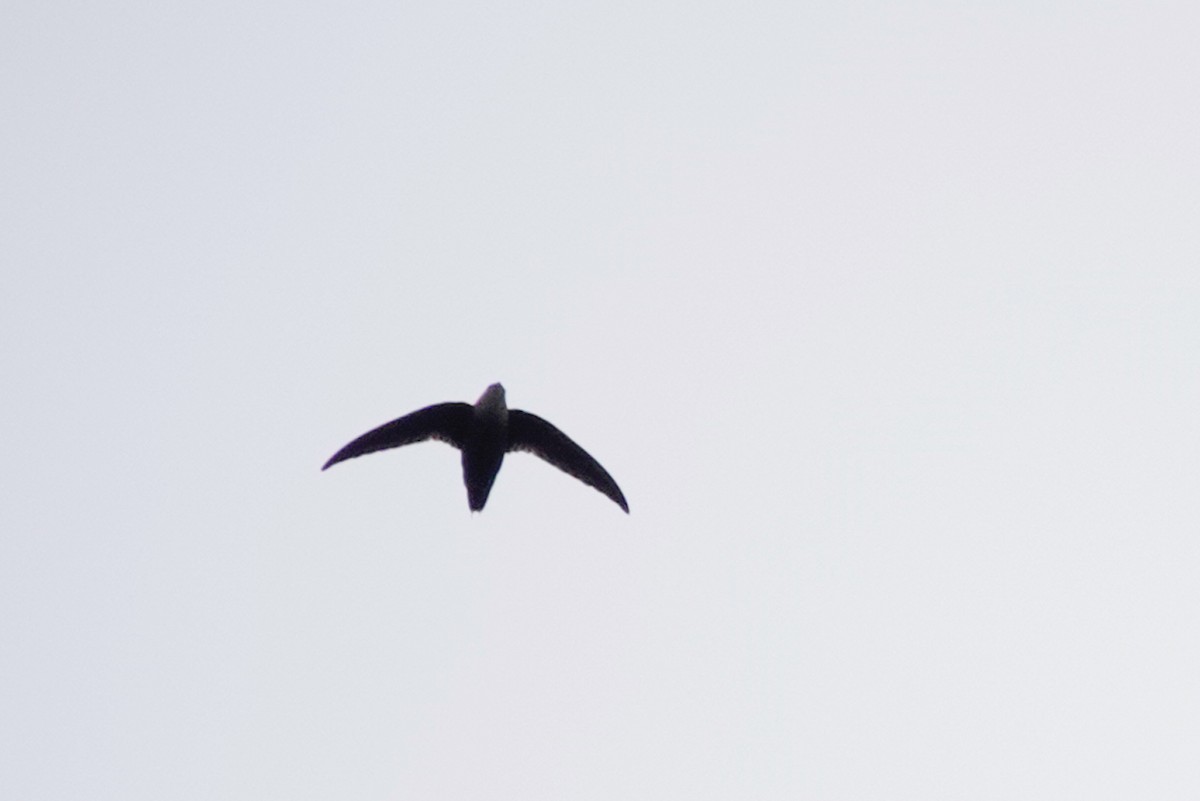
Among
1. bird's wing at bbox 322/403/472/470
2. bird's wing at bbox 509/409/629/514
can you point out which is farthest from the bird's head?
bird's wing at bbox 509/409/629/514

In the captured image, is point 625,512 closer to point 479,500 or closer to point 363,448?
point 479,500

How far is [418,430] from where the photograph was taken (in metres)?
16.6

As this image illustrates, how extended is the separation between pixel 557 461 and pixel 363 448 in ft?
7.98

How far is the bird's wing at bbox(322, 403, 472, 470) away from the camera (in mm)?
16266

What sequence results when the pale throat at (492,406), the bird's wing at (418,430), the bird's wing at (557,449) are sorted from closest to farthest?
the pale throat at (492,406), the bird's wing at (418,430), the bird's wing at (557,449)

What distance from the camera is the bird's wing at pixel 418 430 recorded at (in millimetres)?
16266


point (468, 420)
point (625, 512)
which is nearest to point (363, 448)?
point (468, 420)

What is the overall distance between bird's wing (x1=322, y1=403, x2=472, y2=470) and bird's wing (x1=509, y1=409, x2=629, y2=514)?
0.64m

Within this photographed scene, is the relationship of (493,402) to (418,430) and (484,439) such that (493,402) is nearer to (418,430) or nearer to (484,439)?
(484,439)

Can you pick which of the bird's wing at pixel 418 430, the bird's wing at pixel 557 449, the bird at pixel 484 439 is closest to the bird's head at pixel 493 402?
the bird at pixel 484 439

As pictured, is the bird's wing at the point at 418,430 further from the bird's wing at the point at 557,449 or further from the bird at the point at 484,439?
the bird's wing at the point at 557,449

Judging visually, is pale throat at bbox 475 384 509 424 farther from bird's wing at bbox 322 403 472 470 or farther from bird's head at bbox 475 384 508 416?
bird's wing at bbox 322 403 472 470

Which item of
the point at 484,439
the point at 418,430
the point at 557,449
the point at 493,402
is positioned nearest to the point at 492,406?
the point at 493,402

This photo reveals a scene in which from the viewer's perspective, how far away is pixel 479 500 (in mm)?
16031
